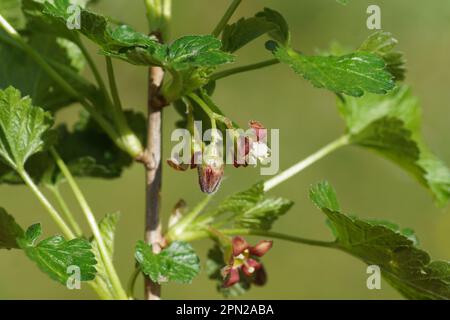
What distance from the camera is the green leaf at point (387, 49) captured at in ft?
3.75

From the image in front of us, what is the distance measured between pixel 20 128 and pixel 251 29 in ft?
1.05

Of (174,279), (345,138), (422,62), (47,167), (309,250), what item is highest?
(422,62)

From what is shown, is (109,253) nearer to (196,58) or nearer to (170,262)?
(170,262)

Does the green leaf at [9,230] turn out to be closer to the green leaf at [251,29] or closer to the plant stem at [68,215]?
the plant stem at [68,215]

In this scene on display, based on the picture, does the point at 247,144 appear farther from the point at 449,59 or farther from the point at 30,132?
the point at 449,59

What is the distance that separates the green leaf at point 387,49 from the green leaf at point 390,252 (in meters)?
0.19

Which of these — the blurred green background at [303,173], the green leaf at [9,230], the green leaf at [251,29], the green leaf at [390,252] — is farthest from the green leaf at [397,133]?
the blurred green background at [303,173]

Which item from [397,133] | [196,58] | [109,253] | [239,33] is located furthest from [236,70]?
[397,133]

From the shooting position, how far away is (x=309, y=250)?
146 inches

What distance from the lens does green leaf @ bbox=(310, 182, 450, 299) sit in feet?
3.50

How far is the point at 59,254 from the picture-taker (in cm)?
101

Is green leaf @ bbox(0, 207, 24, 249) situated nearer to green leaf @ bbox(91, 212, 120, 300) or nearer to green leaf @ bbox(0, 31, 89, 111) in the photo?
green leaf @ bbox(91, 212, 120, 300)
